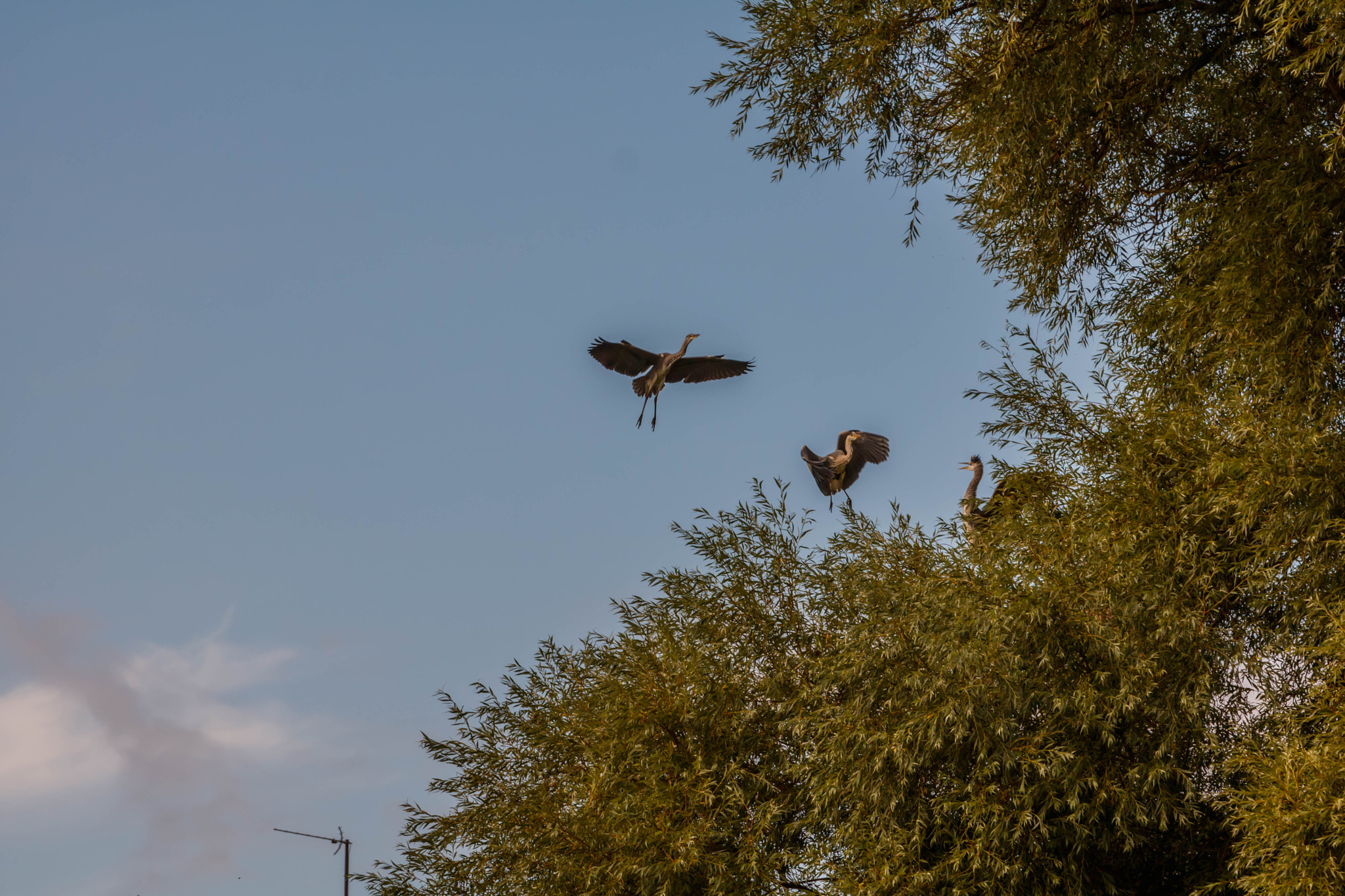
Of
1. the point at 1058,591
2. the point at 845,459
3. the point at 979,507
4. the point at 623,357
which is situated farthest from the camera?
the point at 623,357

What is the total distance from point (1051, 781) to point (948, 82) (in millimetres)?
5854

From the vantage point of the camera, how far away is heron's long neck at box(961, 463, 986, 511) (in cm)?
972

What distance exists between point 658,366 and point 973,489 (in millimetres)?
3526

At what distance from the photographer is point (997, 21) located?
8.42 m

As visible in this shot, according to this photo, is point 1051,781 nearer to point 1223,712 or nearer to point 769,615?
point 1223,712

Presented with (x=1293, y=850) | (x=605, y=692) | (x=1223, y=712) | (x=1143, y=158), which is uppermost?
(x=1143, y=158)

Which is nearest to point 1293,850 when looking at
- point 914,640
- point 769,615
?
point 914,640

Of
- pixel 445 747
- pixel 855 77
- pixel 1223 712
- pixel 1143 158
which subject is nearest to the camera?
pixel 1223 712

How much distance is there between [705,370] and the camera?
12047 mm

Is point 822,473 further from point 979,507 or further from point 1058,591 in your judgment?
point 1058,591

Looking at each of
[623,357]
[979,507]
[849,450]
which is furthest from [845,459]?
[623,357]

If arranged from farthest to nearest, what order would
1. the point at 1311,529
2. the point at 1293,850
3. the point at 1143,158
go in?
the point at 1143,158
the point at 1311,529
the point at 1293,850

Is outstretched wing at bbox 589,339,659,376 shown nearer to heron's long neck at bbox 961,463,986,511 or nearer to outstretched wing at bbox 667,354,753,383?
outstretched wing at bbox 667,354,753,383

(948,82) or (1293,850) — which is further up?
(948,82)
